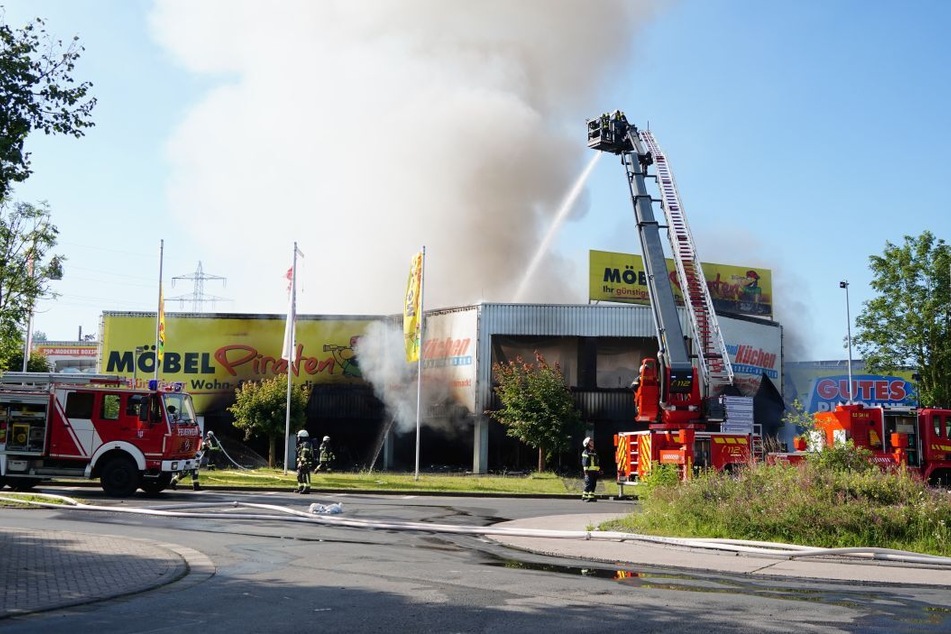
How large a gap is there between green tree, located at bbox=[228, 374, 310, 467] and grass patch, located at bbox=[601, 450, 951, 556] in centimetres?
2431

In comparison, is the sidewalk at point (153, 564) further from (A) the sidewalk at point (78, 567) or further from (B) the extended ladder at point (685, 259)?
(B) the extended ladder at point (685, 259)

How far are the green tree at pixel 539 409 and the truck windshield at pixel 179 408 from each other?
16.3m

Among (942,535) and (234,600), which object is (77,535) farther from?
(942,535)

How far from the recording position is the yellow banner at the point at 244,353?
39.7m

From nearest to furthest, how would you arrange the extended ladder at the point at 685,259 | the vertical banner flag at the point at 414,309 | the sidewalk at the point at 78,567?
the sidewalk at the point at 78,567 < the extended ladder at the point at 685,259 < the vertical banner flag at the point at 414,309

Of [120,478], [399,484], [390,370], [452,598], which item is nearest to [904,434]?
[399,484]

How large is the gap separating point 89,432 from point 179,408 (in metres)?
1.99

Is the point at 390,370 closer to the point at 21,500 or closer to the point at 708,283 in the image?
the point at 21,500

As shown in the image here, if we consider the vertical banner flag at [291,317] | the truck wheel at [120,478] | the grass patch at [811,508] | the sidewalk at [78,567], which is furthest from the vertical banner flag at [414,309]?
the sidewalk at [78,567]

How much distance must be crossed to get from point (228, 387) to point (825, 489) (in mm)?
32130

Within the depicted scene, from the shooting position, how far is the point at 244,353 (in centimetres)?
3988

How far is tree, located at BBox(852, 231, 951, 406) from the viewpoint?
107 ft

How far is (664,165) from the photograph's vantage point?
80.1ft

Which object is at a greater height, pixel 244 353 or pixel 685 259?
pixel 685 259
